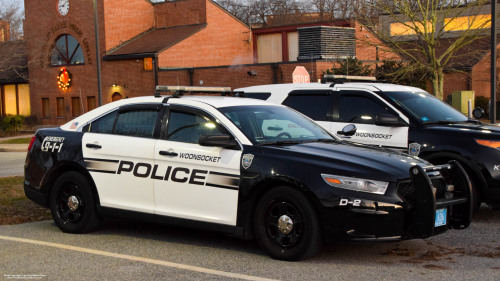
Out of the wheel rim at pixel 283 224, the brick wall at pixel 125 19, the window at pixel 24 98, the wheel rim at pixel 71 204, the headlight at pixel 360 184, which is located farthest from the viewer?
the window at pixel 24 98

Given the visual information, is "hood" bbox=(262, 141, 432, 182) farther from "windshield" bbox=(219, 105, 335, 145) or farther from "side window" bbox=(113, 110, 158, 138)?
"side window" bbox=(113, 110, 158, 138)

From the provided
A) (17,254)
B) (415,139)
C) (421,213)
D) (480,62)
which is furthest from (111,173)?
(480,62)

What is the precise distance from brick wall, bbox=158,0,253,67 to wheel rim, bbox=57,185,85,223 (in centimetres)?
3175

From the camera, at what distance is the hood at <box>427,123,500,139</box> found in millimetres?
7996

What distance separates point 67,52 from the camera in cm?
4406

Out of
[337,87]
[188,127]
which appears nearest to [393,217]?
[188,127]

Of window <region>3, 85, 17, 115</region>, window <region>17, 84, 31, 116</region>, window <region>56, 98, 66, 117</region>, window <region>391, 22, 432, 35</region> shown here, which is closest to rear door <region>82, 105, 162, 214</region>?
window <region>391, 22, 432, 35</region>

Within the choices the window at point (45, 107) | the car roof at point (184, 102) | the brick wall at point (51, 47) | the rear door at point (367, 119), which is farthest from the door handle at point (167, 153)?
the window at point (45, 107)

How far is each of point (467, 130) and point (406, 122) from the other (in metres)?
0.85

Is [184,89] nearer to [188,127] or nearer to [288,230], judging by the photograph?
[188,127]

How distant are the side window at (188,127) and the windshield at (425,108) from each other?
340 cm

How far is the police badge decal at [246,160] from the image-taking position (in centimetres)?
620

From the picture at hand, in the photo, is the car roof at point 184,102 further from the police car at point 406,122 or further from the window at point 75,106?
the window at point 75,106

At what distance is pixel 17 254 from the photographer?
646cm
